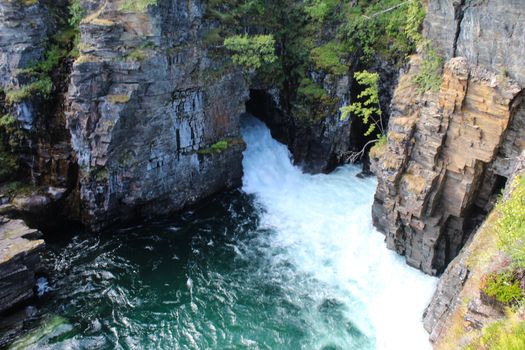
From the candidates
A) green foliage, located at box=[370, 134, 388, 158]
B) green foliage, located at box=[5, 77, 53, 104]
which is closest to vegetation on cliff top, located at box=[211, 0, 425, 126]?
green foliage, located at box=[370, 134, 388, 158]

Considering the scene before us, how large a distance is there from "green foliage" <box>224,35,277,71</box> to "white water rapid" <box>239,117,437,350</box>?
244 inches

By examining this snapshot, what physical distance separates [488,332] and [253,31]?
21848mm

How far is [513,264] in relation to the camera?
1095 centimetres

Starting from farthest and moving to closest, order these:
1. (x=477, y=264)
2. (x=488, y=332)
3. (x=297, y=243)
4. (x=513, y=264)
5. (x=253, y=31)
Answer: (x=253, y=31)
(x=297, y=243)
(x=477, y=264)
(x=513, y=264)
(x=488, y=332)

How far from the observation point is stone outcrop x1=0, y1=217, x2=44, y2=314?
17.7 metres

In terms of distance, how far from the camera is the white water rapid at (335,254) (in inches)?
699

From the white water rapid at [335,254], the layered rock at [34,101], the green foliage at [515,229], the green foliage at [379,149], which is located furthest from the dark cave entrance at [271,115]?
the green foliage at [515,229]

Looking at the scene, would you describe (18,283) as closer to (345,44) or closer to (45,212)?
(45,212)

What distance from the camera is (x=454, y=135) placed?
17.3 m

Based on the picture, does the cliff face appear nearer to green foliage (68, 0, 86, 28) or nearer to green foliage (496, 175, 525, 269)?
green foliage (496, 175, 525, 269)

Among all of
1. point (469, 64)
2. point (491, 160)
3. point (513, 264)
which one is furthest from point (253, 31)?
point (513, 264)

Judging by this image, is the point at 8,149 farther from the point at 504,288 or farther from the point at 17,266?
the point at 504,288

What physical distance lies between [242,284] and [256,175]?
927 centimetres

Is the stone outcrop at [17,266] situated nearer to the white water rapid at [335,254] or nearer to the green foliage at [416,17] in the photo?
the white water rapid at [335,254]
